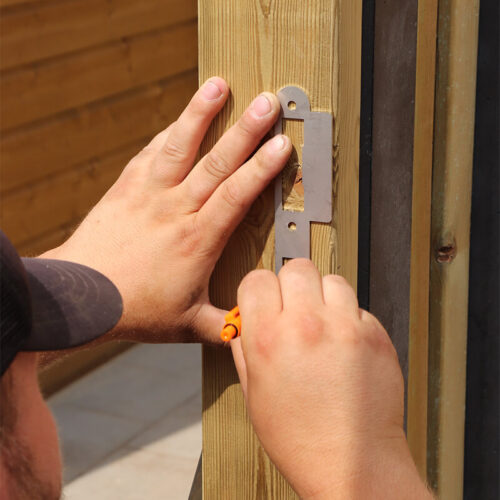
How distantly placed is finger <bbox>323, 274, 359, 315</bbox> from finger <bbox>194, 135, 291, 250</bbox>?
183 millimetres

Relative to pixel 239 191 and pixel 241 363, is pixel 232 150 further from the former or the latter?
pixel 241 363

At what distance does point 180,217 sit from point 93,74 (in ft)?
10.0

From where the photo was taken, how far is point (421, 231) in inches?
69.0

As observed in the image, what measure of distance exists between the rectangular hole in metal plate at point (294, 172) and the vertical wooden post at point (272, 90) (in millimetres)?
36

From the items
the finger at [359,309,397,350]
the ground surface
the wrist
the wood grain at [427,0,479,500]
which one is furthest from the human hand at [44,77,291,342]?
the ground surface

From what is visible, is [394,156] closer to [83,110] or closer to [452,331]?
[452,331]

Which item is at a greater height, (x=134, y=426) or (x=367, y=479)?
(x=367, y=479)

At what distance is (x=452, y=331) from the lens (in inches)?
72.2

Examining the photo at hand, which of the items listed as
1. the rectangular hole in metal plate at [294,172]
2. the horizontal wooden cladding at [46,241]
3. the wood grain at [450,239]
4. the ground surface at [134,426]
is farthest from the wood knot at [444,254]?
the horizontal wooden cladding at [46,241]

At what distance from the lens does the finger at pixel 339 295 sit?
4.25ft

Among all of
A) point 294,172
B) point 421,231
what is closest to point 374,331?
point 294,172

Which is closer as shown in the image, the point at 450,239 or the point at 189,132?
the point at 189,132

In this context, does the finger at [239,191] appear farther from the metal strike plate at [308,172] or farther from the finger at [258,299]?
the finger at [258,299]

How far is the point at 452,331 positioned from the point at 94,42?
301 cm
